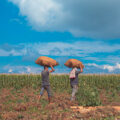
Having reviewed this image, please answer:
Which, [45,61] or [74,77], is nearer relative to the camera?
[74,77]

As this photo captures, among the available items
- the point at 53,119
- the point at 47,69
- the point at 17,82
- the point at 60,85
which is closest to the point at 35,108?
the point at 47,69

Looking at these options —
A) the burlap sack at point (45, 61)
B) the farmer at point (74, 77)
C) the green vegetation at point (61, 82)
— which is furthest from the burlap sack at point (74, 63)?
the green vegetation at point (61, 82)

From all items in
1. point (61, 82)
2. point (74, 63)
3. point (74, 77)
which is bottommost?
point (61, 82)

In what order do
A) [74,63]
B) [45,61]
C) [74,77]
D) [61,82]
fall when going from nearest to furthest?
[74,77], [45,61], [74,63], [61,82]

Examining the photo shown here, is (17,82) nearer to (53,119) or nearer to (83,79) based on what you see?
(83,79)

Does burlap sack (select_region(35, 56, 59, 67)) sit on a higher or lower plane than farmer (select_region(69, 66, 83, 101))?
higher

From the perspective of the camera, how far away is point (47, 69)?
33.9 ft

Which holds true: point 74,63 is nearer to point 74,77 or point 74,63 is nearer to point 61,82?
point 74,77

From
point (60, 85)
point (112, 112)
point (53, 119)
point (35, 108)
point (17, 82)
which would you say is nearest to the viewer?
point (53, 119)

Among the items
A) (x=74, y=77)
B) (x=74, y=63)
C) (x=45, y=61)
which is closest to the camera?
(x=74, y=77)

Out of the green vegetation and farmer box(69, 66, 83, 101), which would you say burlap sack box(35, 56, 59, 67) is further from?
the green vegetation

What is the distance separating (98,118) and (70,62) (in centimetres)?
426

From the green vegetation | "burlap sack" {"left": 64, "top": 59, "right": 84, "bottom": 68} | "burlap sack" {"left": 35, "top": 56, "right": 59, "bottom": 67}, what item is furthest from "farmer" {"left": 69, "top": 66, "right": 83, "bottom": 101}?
the green vegetation

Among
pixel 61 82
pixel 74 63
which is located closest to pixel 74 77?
pixel 74 63
